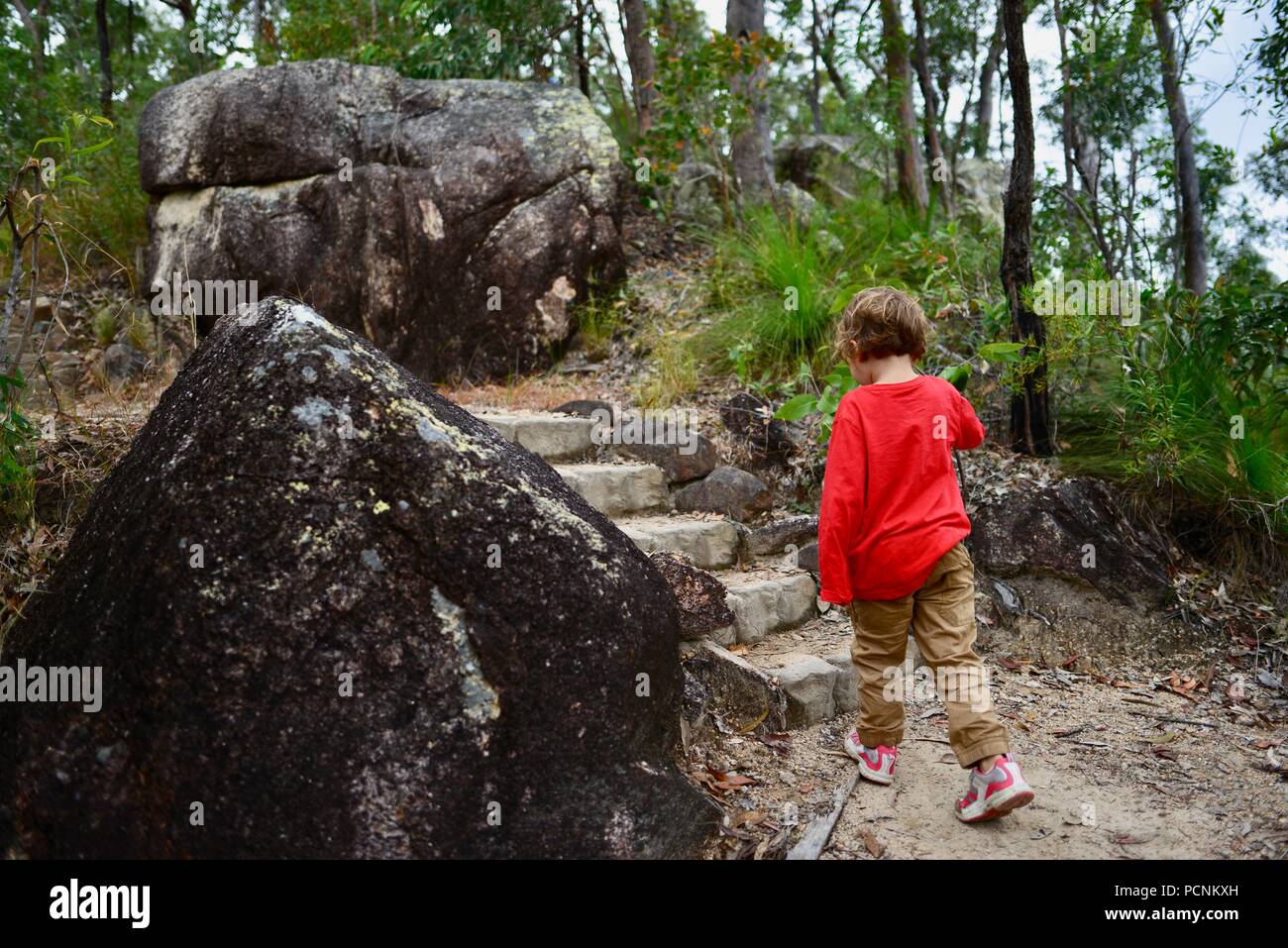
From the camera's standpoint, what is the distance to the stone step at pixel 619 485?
480cm

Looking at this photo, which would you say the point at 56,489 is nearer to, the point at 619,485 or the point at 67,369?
the point at 619,485

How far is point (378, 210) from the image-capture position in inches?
259

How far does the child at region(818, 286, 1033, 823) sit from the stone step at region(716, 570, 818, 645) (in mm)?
970

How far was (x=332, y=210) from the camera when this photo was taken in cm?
657

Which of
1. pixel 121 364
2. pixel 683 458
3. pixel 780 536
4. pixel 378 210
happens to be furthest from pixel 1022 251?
pixel 121 364

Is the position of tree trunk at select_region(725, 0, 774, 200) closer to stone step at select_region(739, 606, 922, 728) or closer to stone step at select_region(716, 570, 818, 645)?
stone step at select_region(716, 570, 818, 645)

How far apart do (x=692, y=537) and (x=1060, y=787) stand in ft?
6.48

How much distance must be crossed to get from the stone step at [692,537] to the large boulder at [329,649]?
172 cm

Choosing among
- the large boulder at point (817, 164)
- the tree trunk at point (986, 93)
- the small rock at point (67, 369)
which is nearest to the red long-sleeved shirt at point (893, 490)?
the small rock at point (67, 369)

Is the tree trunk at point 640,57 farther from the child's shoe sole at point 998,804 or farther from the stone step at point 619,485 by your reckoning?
the child's shoe sole at point 998,804

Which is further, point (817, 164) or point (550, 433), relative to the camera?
point (817, 164)

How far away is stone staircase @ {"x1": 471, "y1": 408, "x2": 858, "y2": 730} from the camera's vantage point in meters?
3.62

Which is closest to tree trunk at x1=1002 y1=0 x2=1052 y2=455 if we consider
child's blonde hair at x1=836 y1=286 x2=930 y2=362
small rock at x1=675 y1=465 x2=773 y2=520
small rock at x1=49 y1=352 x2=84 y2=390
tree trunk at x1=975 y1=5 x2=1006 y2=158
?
small rock at x1=675 y1=465 x2=773 y2=520
